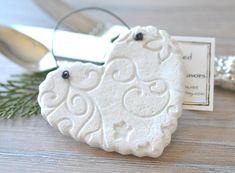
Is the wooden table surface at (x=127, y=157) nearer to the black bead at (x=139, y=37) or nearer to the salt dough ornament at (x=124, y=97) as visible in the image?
the salt dough ornament at (x=124, y=97)

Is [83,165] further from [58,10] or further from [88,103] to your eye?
[58,10]

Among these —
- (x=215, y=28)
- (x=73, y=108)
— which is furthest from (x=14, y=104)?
(x=215, y=28)

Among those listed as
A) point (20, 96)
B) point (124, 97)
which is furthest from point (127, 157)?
point (20, 96)

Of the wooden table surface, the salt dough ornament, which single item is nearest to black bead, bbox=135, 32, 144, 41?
the salt dough ornament

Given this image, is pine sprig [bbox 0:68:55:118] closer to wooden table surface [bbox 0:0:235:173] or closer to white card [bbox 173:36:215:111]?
wooden table surface [bbox 0:0:235:173]

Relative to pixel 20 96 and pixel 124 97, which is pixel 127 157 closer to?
pixel 124 97
